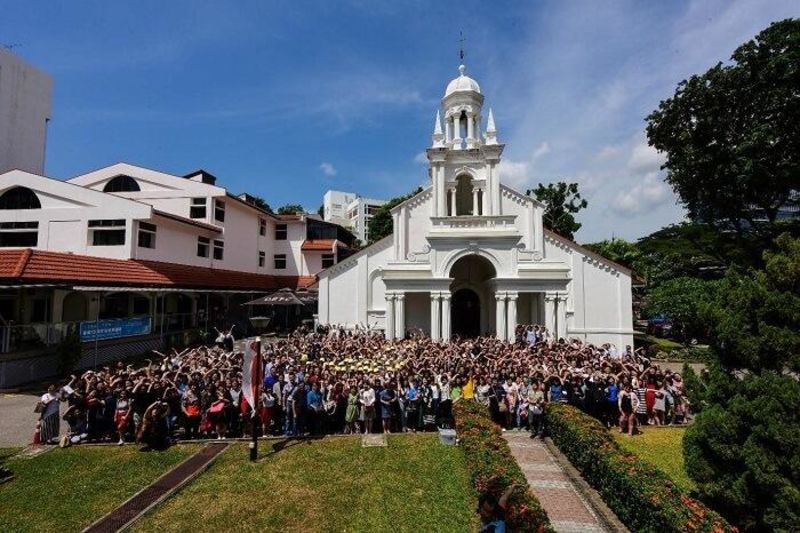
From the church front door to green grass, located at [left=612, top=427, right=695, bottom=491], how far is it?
1764cm

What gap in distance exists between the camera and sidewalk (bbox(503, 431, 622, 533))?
8.08 m

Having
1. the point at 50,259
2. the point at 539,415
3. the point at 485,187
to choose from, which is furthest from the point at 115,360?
the point at 485,187

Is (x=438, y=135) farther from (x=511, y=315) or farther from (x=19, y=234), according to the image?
(x=19, y=234)

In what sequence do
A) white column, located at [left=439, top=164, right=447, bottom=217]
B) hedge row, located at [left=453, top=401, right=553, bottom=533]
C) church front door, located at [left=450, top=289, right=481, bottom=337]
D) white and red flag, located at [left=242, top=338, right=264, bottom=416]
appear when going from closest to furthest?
hedge row, located at [left=453, top=401, right=553, bottom=533], white and red flag, located at [left=242, top=338, right=264, bottom=416], white column, located at [left=439, top=164, right=447, bottom=217], church front door, located at [left=450, top=289, right=481, bottom=337]

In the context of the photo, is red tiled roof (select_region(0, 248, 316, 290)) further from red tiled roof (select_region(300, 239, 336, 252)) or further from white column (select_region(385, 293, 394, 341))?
white column (select_region(385, 293, 394, 341))

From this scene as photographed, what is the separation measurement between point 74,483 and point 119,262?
59.0ft

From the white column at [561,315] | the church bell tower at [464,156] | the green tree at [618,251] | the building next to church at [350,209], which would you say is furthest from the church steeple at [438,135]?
the building next to church at [350,209]

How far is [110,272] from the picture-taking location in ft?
74.8

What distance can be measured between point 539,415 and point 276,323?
27.9 m

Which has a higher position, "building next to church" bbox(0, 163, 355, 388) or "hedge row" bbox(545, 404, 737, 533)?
"building next to church" bbox(0, 163, 355, 388)

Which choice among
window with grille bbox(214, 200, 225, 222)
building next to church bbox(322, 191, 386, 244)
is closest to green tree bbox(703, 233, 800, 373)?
window with grille bbox(214, 200, 225, 222)

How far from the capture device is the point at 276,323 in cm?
3644

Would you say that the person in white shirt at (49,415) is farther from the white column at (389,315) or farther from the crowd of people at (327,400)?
the white column at (389,315)

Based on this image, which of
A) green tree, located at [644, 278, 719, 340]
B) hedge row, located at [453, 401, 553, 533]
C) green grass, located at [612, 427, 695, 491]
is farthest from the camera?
green tree, located at [644, 278, 719, 340]
